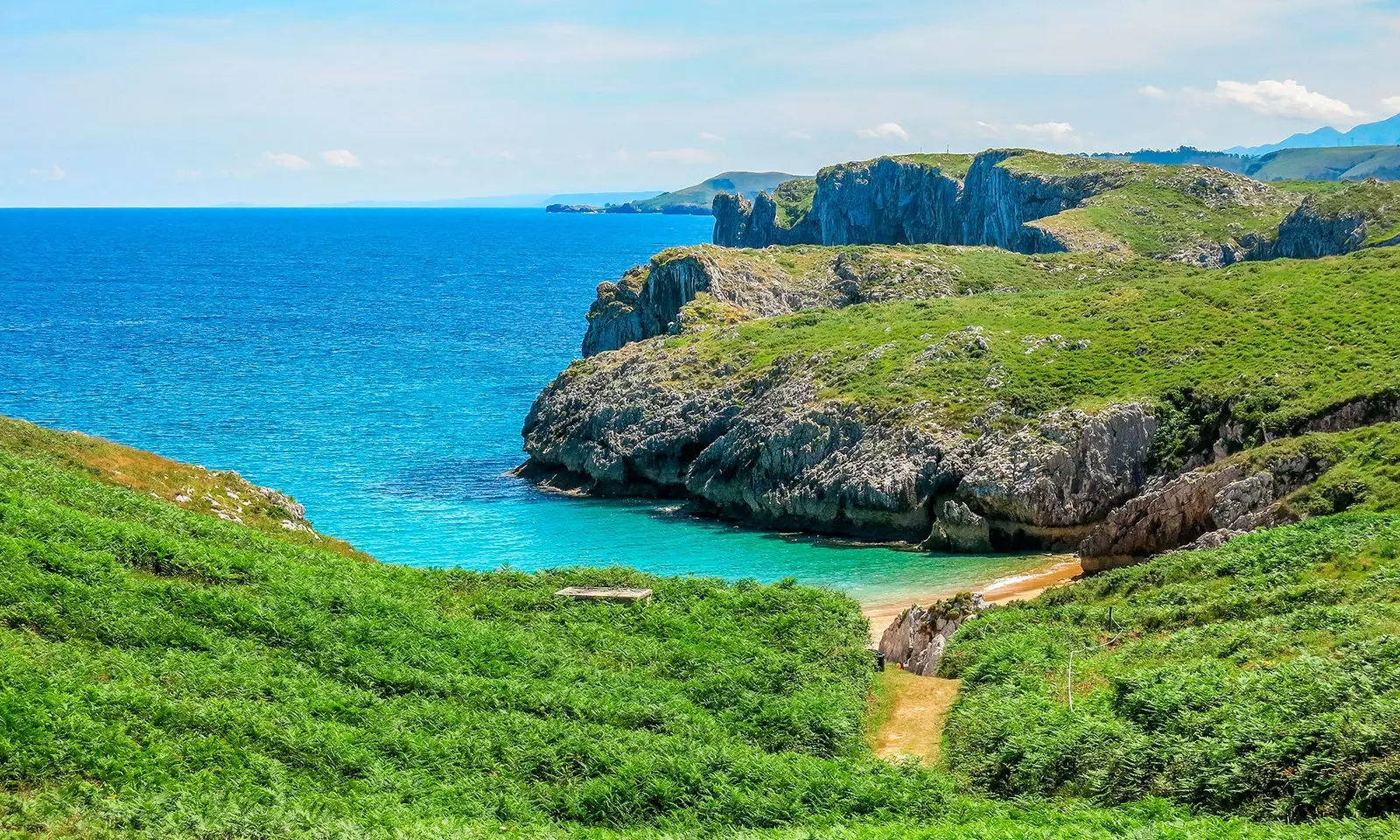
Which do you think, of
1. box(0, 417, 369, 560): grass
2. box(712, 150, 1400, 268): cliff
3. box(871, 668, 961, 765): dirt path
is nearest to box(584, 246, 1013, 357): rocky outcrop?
box(712, 150, 1400, 268): cliff

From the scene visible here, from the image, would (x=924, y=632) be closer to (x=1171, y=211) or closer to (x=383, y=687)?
(x=383, y=687)

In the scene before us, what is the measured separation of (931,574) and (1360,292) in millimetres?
29648

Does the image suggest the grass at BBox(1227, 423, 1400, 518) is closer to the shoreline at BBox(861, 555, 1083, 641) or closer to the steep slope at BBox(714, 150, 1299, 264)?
the shoreline at BBox(861, 555, 1083, 641)

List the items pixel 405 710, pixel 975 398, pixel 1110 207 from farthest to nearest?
1. pixel 1110 207
2. pixel 975 398
3. pixel 405 710

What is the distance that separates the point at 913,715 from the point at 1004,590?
2120 centimetres

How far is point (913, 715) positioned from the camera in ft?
81.9

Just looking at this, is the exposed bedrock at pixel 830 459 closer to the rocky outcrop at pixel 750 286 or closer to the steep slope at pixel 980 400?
the steep slope at pixel 980 400

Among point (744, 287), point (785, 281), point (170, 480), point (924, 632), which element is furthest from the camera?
point (785, 281)

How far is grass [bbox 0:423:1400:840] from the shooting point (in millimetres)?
16031

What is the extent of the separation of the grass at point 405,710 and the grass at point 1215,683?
1.22 m

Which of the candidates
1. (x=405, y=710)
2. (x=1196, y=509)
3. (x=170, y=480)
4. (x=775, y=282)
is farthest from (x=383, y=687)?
(x=775, y=282)

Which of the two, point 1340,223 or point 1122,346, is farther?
point 1340,223

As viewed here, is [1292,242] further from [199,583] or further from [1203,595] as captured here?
[199,583]

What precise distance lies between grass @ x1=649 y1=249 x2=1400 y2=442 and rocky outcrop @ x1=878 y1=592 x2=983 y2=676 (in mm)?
23286
